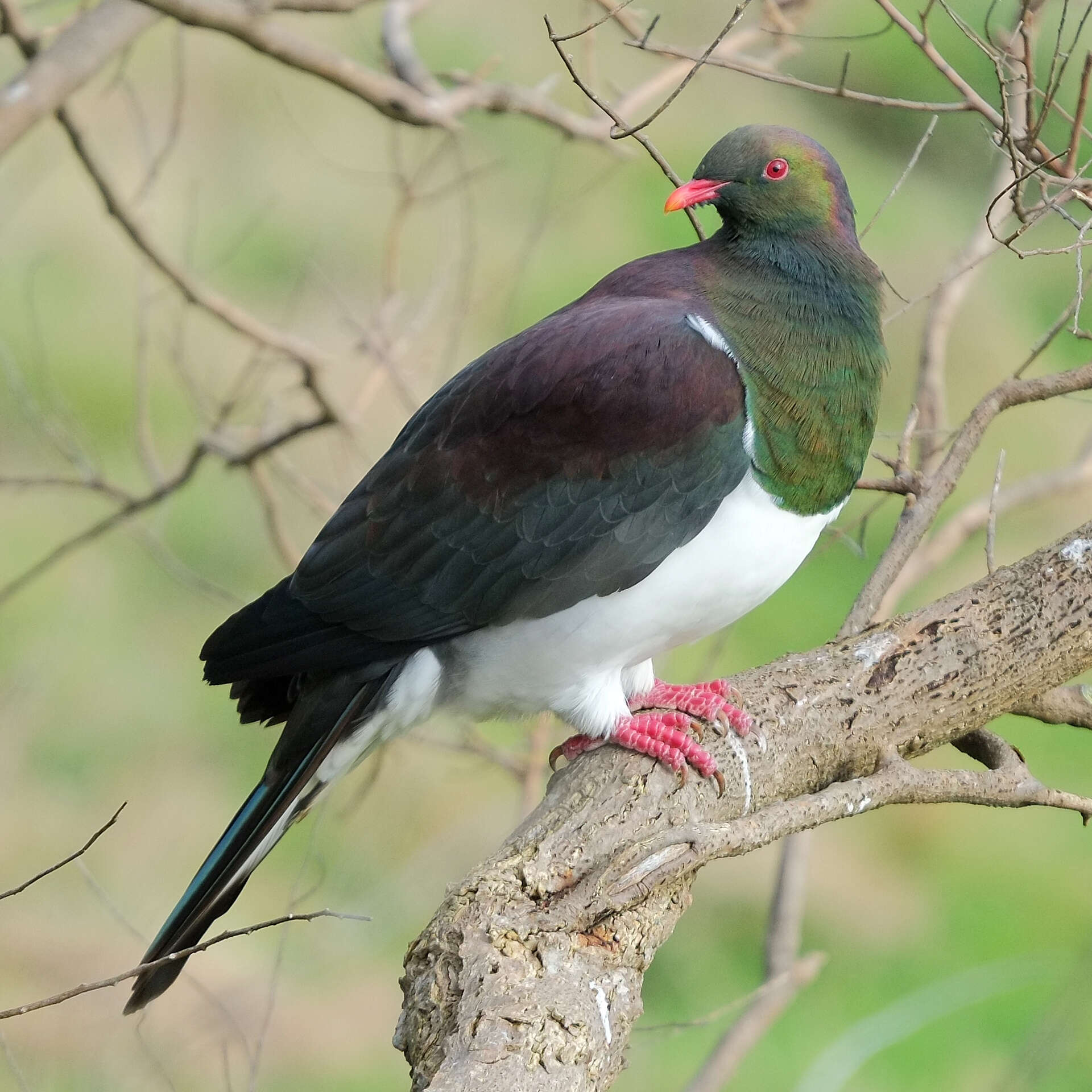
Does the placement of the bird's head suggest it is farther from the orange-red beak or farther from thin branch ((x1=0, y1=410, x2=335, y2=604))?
thin branch ((x1=0, y1=410, x2=335, y2=604))

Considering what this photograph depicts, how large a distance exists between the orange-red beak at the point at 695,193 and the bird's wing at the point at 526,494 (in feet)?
0.58

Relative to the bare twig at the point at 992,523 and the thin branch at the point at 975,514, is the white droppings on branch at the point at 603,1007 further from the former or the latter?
the thin branch at the point at 975,514

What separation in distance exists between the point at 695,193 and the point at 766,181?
0.42 ft

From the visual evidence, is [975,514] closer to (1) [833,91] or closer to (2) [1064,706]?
(2) [1064,706]

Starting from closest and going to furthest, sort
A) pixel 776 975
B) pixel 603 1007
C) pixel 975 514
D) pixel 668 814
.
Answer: pixel 603 1007 < pixel 668 814 < pixel 776 975 < pixel 975 514

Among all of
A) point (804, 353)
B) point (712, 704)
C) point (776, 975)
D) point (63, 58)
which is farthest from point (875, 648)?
point (63, 58)

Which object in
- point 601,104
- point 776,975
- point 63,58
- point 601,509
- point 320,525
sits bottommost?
point 776,975

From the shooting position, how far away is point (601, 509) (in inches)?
94.9

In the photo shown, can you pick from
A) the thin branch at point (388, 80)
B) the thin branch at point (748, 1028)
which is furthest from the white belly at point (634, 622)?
the thin branch at point (388, 80)

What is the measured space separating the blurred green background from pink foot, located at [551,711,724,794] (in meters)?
0.73

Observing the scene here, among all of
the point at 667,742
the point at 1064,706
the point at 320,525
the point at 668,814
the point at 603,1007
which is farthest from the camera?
the point at 320,525

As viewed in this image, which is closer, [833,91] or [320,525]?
[833,91]

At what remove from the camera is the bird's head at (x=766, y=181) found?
2506 mm

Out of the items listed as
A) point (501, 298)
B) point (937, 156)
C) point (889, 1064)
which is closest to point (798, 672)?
point (889, 1064)
